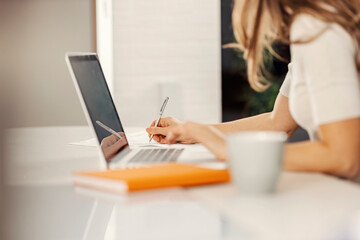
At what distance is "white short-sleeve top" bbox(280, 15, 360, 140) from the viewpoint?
101 centimetres

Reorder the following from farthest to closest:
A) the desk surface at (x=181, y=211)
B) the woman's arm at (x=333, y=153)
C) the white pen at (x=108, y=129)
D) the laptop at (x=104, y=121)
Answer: the white pen at (x=108, y=129)
the laptop at (x=104, y=121)
the woman's arm at (x=333, y=153)
the desk surface at (x=181, y=211)

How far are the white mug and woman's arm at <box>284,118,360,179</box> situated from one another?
205 mm

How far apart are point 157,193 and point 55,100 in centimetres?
310

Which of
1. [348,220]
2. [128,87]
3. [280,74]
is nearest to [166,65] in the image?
[128,87]

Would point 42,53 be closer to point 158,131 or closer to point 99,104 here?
point 158,131

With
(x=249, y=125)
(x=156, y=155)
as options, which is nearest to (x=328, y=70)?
(x=156, y=155)

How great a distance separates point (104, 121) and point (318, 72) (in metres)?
0.61

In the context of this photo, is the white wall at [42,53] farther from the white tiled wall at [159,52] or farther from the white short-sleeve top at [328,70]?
the white short-sleeve top at [328,70]

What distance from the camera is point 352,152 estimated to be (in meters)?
0.99

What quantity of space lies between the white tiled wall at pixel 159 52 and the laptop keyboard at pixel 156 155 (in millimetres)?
2746

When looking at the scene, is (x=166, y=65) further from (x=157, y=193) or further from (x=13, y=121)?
(x=157, y=193)

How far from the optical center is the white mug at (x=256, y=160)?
0.78 m

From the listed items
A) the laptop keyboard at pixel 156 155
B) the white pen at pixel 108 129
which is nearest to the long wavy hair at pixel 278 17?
the laptop keyboard at pixel 156 155

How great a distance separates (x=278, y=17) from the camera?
1146mm
